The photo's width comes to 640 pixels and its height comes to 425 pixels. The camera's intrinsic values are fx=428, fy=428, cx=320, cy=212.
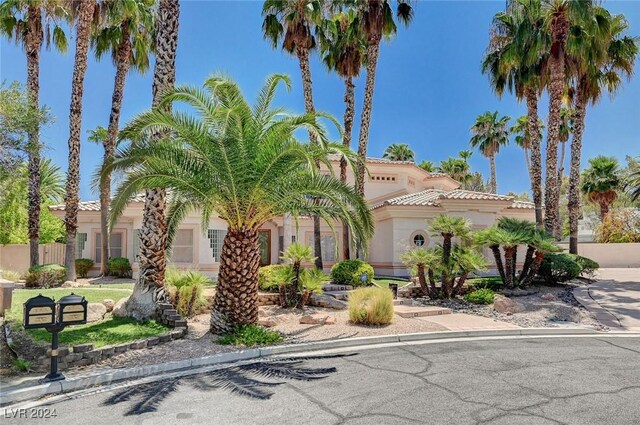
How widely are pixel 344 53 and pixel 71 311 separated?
69.6 feet

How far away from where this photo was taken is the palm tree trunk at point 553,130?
20812 mm

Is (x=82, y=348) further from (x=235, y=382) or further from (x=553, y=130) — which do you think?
(x=553, y=130)

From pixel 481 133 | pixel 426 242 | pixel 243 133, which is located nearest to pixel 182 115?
pixel 243 133

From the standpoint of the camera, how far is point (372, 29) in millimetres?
21672

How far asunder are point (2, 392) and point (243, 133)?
21.2 feet

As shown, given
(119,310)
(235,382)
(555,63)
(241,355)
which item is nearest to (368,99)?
(555,63)

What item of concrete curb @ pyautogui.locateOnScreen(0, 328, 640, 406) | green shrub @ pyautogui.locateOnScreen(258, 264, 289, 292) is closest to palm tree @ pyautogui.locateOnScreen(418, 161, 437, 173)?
green shrub @ pyautogui.locateOnScreen(258, 264, 289, 292)

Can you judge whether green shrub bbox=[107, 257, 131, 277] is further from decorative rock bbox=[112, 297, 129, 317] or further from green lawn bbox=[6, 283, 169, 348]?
decorative rock bbox=[112, 297, 129, 317]

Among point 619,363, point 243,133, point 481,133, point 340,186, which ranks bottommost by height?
point 619,363

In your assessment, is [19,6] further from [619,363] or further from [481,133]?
[481,133]

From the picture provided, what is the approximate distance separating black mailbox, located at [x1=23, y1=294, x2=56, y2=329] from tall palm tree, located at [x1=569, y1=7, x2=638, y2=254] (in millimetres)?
22793

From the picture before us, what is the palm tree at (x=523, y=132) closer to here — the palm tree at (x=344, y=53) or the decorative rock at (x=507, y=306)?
the palm tree at (x=344, y=53)

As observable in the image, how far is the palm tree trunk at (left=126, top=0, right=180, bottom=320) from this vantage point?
448 inches

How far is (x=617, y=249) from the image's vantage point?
30234mm
